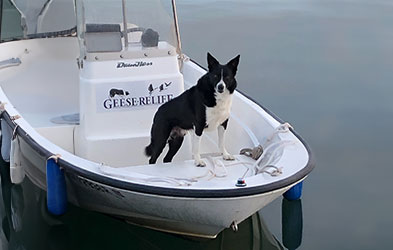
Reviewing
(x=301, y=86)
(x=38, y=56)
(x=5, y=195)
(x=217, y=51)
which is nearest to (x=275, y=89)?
(x=301, y=86)

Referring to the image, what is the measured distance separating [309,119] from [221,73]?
3.43m

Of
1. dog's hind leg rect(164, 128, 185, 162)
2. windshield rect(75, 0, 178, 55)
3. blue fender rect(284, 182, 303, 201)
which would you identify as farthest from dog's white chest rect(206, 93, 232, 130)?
blue fender rect(284, 182, 303, 201)

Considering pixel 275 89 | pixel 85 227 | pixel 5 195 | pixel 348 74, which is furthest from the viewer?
pixel 348 74

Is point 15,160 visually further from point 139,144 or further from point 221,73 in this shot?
point 221,73

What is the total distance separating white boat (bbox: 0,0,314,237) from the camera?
3635 millimetres

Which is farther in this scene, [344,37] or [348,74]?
[344,37]

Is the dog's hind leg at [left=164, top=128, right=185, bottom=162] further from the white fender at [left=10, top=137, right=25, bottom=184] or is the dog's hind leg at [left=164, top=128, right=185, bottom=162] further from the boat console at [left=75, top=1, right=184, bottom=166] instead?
the white fender at [left=10, top=137, right=25, bottom=184]

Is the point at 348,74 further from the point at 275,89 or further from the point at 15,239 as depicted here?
the point at 15,239

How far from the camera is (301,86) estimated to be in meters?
8.00

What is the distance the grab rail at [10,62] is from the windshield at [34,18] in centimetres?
29

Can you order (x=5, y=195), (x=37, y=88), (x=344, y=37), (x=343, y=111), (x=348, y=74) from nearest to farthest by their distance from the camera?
(x=5, y=195)
(x=37, y=88)
(x=343, y=111)
(x=348, y=74)
(x=344, y=37)

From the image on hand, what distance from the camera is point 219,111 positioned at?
3852 millimetres

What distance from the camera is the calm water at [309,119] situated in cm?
454

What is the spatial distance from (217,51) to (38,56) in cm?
364
